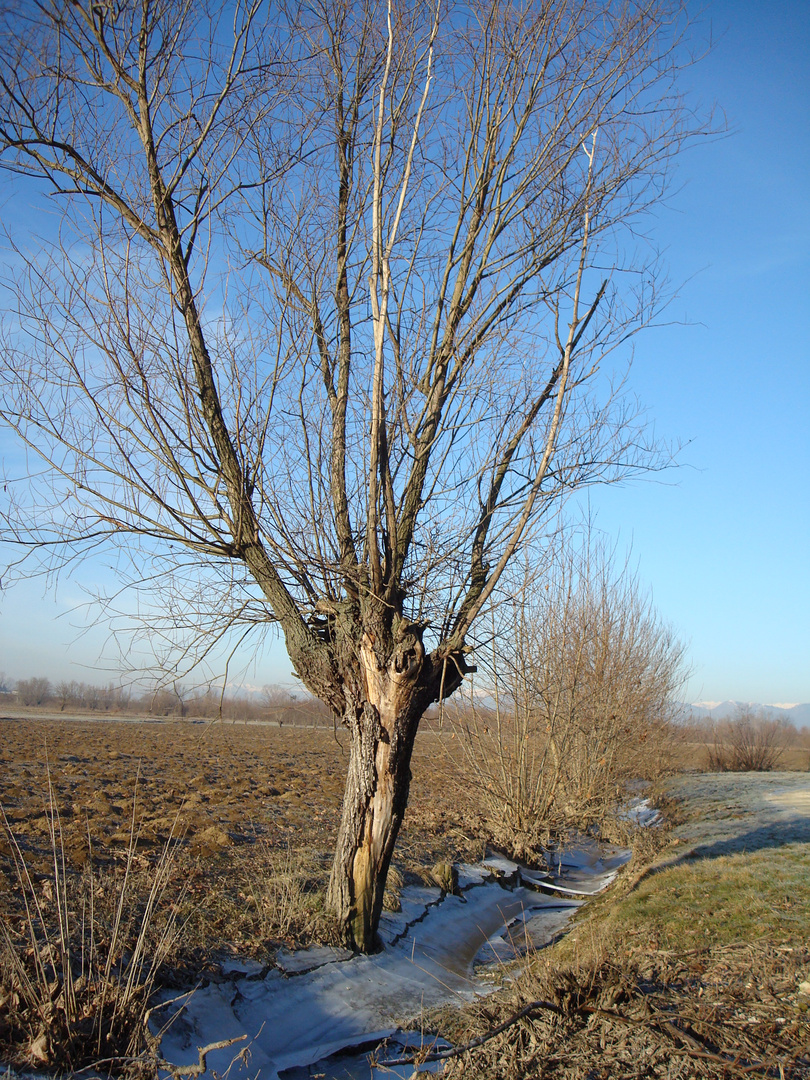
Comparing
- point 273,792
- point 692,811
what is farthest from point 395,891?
point 692,811

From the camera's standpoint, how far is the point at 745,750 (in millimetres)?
29672

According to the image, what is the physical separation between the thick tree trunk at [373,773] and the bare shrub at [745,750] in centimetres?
2771

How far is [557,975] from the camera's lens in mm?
4000

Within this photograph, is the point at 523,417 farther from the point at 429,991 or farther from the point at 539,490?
the point at 429,991

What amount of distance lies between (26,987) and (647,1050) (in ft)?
9.81

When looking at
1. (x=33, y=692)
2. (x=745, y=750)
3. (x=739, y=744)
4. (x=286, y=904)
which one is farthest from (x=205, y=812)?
(x=33, y=692)

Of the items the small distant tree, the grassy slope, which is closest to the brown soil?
the grassy slope

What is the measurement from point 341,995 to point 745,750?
1156 inches

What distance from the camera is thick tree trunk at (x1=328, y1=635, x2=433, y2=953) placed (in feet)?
17.2

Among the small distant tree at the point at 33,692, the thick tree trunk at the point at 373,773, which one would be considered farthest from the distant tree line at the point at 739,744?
the small distant tree at the point at 33,692

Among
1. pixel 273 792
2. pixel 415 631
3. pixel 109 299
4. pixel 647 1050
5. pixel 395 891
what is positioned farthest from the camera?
pixel 273 792

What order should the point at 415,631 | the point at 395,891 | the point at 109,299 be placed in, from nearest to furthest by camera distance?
the point at 109,299, the point at 415,631, the point at 395,891

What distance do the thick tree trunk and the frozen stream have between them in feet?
1.57

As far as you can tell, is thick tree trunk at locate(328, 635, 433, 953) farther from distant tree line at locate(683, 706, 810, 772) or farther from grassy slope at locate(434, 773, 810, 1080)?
distant tree line at locate(683, 706, 810, 772)
